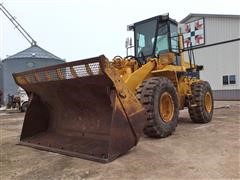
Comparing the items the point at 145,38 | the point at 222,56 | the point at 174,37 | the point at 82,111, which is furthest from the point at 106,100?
the point at 222,56

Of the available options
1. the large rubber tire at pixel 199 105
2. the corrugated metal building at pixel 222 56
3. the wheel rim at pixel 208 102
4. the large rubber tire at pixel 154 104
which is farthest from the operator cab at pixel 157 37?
the corrugated metal building at pixel 222 56

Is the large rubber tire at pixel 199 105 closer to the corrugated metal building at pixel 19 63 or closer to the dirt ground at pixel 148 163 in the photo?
the dirt ground at pixel 148 163

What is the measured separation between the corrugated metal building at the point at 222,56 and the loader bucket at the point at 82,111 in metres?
14.5

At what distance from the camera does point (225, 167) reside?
12.2 feet

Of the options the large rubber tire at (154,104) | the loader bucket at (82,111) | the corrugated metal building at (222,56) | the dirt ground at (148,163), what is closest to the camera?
the dirt ground at (148,163)

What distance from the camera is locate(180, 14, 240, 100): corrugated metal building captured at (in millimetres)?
17938

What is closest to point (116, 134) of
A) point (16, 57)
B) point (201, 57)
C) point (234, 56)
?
point (234, 56)

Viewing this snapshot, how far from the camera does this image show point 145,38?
712cm

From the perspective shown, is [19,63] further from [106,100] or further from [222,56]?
[106,100]

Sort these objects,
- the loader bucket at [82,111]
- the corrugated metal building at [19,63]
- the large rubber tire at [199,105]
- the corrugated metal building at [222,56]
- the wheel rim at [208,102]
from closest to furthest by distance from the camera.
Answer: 1. the loader bucket at [82,111]
2. the large rubber tire at [199,105]
3. the wheel rim at [208,102]
4. the corrugated metal building at [222,56]
5. the corrugated metal building at [19,63]

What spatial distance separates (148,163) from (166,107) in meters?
2.02

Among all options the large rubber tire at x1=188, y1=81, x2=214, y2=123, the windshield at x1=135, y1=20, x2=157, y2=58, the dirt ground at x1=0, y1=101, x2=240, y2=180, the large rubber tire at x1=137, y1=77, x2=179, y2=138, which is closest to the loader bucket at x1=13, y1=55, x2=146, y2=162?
the dirt ground at x1=0, y1=101, x2=240, y2=180

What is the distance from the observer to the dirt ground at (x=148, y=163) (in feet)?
11.7

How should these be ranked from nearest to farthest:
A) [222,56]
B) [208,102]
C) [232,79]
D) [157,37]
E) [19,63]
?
[157,37] → [208,102] → [232,79] → [222,56] → [19,63]
